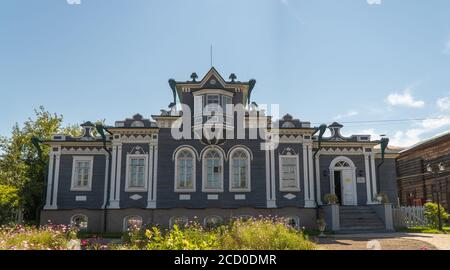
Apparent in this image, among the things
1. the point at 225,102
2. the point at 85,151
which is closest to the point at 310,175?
the point at 225,102

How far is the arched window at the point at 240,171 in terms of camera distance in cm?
2017

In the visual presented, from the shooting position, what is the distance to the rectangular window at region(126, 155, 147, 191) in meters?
19.9

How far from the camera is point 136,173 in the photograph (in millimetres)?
20094

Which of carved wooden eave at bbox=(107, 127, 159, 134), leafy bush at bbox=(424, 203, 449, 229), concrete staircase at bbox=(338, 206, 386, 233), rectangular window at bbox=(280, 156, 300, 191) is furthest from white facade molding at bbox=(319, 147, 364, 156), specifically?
carved wooden eave at bbox=(107, 127, 159, 134)

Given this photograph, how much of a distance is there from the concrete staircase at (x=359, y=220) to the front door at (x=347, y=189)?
1027 millimetres

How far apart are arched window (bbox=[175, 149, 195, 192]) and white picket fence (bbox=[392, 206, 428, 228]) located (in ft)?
36.9

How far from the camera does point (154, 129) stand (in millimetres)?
20234

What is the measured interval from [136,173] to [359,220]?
39.2 ft

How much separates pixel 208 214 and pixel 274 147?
5.06 meters

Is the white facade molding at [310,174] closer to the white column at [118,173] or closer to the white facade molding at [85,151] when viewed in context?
the white column at [118,173]

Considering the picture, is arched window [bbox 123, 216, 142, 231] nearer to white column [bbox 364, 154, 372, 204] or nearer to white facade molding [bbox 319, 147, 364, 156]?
white facade molding [bbox 319, 147, 364, 156]

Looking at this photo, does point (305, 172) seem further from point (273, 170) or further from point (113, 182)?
point (113, 182)

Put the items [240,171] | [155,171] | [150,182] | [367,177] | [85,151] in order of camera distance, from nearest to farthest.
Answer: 1. [150,182]
2. [155,171]
3. [240,171]
4. [85,151]
5. [367,177]
